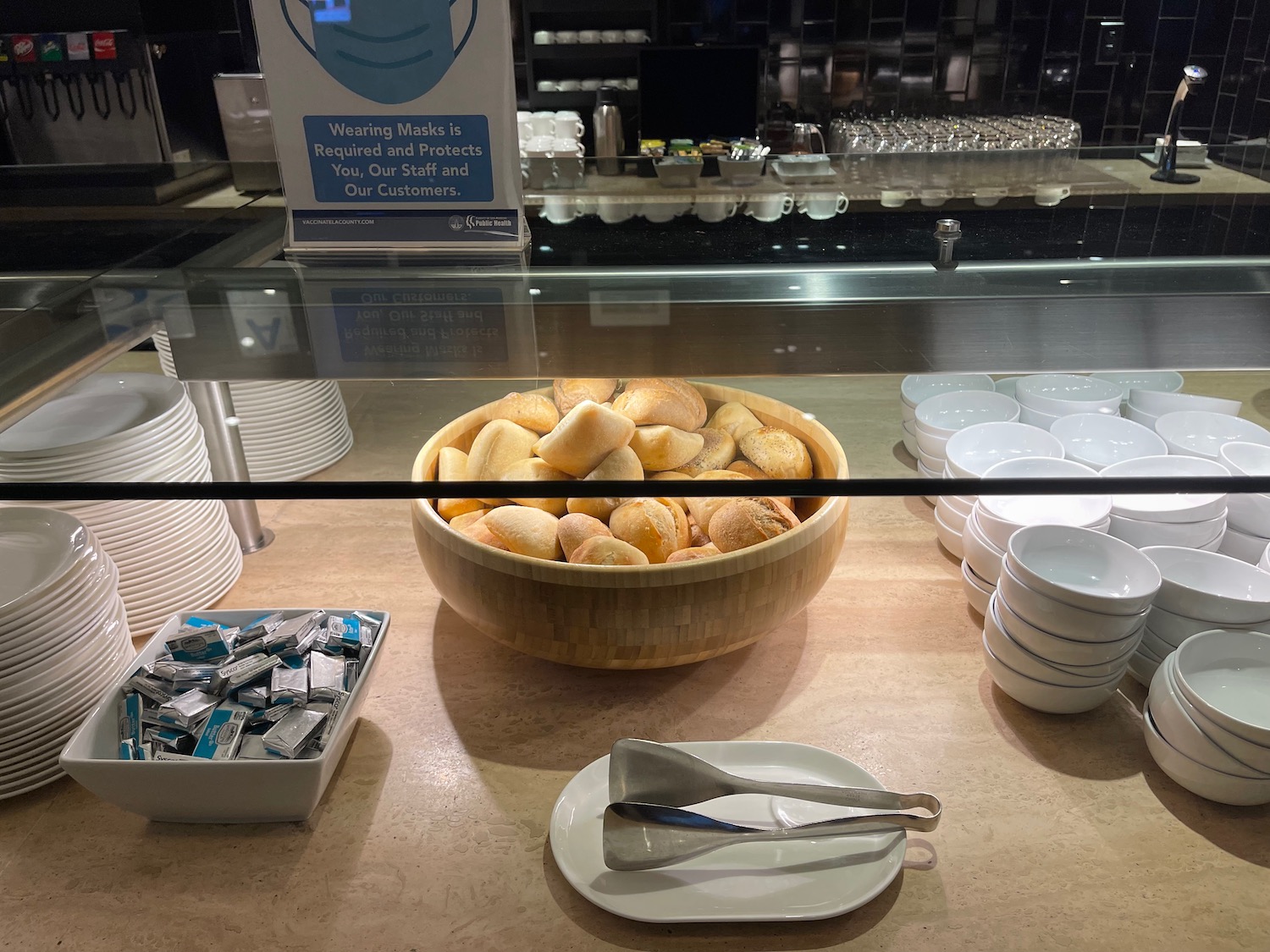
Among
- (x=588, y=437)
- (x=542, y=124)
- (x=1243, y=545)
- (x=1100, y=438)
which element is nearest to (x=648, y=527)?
(x=588, y=437)

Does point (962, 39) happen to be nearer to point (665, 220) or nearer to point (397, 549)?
point (665, 220)

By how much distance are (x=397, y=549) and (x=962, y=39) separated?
310 centimetres

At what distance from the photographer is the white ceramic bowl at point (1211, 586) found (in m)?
0.78

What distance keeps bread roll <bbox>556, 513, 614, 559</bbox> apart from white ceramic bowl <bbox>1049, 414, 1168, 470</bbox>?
1.61 ft

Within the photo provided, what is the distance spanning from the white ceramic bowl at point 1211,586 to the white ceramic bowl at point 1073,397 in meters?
0.15

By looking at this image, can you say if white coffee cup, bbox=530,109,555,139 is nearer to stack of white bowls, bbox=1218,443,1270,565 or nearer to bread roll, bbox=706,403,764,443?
bread roll, bbox=706,403,764,443

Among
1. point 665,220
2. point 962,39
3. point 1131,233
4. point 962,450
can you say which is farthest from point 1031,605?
point 962,39

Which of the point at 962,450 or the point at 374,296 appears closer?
the point at 374,296

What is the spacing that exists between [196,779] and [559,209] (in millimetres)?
668

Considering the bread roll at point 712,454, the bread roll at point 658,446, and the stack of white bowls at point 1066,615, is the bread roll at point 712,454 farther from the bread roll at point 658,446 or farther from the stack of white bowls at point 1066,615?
the stack of white bowls at point 1066,615

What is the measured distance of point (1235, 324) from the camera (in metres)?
0.64

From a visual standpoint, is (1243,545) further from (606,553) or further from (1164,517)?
(606,553)

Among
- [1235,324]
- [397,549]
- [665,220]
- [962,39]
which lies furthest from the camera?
[962,39]

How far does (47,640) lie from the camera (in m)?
0.77
